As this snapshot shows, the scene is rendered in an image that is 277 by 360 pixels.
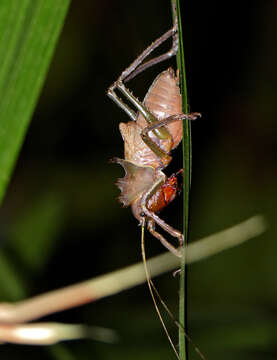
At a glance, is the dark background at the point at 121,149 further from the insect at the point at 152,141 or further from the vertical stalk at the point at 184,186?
the vertical stalk at the point at 184,186

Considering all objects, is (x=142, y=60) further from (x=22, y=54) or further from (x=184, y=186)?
(x=184, y=186)

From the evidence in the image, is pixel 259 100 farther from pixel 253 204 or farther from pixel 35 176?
pixel 35 176

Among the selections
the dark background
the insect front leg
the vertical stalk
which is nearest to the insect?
the insect front leg

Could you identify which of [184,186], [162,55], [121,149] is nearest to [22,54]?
[184,186]

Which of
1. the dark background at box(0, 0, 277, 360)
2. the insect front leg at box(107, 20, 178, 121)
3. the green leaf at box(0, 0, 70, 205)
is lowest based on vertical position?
the green leaf at box(0, 0, 70, 205)

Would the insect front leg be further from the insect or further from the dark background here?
the dark background

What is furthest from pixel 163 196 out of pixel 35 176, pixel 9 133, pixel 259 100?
pixel 259 100
